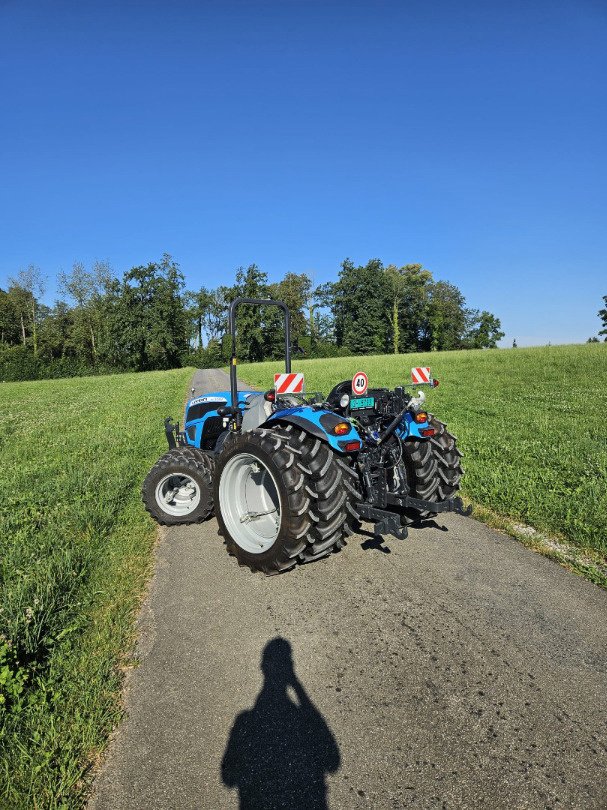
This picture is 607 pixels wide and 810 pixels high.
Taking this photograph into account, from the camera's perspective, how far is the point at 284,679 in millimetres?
2443

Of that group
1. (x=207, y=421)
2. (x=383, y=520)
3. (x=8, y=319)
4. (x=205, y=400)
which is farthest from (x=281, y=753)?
(x=8, y=319)

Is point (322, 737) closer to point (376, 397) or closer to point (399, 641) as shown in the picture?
point (399, 641)

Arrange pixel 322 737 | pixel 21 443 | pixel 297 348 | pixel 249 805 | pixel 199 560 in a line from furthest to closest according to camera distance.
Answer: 1. pixel 21 443
2. pixel 297 348
3. pixel 199 560
4. pixel 322 737
5. pixel 249 805

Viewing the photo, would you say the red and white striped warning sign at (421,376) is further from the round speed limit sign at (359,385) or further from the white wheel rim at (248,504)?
the white wheel rim at (248,504)

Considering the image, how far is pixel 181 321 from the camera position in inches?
2392

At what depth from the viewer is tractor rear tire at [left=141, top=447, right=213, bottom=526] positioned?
4547 mm

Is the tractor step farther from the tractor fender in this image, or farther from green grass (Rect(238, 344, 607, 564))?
green grass (Rect(238, 344, 607, 564))

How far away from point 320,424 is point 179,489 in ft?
7.83

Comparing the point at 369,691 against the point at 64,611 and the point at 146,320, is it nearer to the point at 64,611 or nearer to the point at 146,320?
the point at 64,611

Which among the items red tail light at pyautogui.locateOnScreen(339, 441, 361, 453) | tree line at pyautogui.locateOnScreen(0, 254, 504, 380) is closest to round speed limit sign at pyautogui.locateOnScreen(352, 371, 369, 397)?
red tail light at pyautogui.locateOnScreen(339, 441, 361, 453)

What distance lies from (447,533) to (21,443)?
9.75m

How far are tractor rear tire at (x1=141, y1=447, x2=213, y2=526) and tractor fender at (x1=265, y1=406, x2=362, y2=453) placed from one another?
A: 1.43 m

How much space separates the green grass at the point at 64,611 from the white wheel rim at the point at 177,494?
1.06 feet

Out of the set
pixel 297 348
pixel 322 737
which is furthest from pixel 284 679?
pixel 297 348
